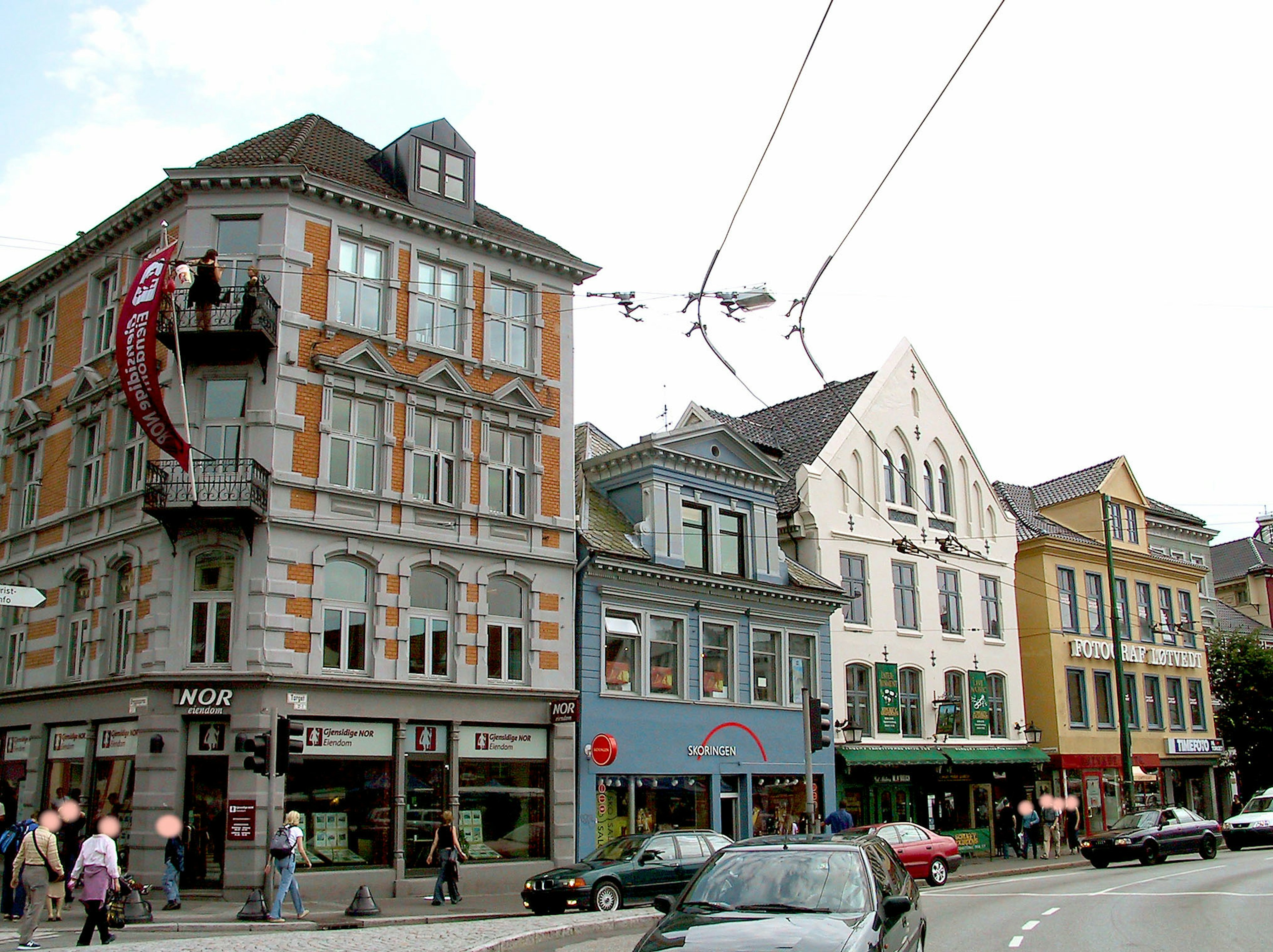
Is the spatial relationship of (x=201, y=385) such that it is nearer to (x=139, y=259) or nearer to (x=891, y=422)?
(x=139, y=259)

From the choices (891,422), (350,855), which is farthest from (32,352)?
(891,422)

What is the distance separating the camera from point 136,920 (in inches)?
698

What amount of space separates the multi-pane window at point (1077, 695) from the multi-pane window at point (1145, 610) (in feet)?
16.7

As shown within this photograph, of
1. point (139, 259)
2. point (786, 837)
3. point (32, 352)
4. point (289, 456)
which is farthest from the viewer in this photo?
point (32, 352)

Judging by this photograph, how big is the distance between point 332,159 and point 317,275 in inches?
139

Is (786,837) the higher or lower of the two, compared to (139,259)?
lower

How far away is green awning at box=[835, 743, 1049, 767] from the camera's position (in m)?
32.7

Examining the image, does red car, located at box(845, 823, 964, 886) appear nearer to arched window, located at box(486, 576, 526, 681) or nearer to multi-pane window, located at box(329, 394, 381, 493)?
arched window, located at box(486, 576, 526, 681)

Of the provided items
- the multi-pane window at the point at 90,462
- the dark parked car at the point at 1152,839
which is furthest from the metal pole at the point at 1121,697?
the multi-pane window at the point at 90,462

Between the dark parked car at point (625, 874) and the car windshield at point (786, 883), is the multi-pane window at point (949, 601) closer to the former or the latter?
the dark parked car at point (625, 874)

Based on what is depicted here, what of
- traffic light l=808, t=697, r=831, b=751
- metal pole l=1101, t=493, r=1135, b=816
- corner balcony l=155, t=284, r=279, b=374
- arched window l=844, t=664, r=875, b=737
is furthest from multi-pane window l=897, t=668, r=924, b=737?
corner balcony l=155, t=284, r=279, b=374

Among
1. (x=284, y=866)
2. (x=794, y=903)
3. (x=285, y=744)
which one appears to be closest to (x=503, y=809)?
(x=284, y=866)

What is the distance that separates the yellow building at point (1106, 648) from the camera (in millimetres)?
40688

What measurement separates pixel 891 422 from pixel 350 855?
72.3 feet
